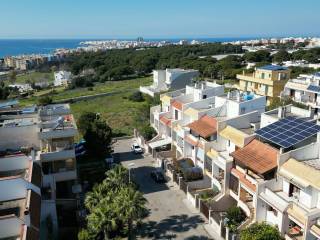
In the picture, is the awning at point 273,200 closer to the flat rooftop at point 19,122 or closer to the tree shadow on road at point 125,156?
the flat rooftop at point 19,122

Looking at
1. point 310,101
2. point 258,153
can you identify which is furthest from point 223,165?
point 310,101

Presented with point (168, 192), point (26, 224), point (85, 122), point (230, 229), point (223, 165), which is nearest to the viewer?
point (26, 224)

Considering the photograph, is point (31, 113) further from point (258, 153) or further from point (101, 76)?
point (101, 76)

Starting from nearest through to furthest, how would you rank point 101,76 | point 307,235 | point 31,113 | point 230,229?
point 307,235 < point 230,229 < point 31,113 < point 101,76

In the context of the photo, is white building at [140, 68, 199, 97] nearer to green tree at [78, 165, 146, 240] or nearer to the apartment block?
the apartment block

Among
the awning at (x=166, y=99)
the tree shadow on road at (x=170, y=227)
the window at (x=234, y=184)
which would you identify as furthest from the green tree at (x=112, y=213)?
the awning at (x=166, y=99)

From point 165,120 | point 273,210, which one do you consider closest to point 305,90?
point 165,120
